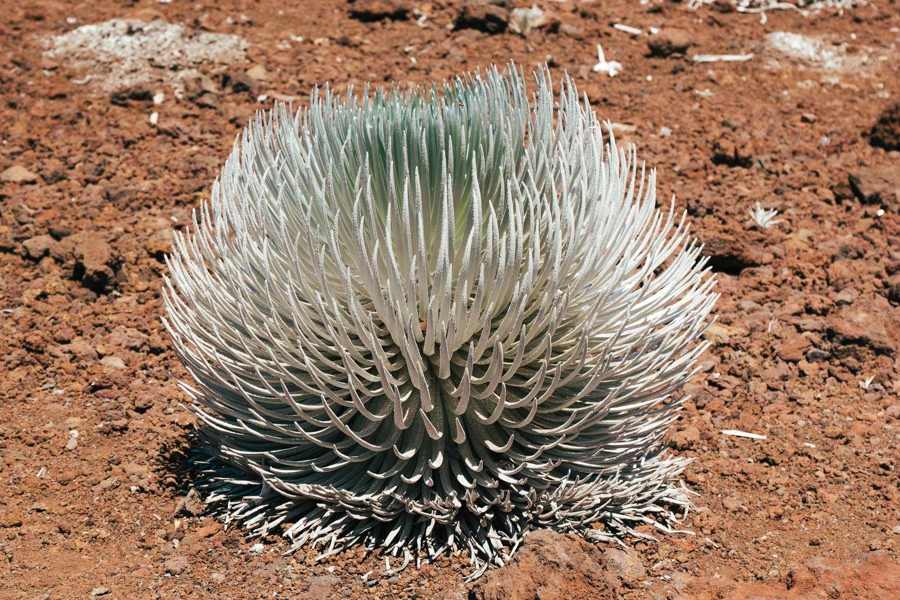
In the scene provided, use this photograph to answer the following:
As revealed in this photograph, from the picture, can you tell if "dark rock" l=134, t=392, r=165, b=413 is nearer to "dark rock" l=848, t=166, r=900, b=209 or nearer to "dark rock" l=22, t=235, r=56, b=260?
"dark rock" l=22, t=235, r=56, b=260

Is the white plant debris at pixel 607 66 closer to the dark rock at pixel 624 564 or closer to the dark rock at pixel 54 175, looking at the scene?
the dark rock at pixel 54 175

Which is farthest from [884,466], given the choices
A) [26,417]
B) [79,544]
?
[26,417]

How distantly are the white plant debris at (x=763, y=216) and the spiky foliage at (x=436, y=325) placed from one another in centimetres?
166

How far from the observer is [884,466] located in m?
2.49

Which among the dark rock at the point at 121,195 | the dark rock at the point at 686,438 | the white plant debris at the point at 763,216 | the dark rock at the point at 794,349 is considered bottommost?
the dark rock at the point at 121,195

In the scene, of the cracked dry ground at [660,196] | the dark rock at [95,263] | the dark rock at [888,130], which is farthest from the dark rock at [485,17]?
the dark rock at [95,263]

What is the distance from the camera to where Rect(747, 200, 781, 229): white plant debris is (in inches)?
146

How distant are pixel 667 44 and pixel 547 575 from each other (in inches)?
155

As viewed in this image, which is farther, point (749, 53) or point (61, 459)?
point (749, 53)

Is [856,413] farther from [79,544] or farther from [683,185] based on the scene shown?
[79,544]

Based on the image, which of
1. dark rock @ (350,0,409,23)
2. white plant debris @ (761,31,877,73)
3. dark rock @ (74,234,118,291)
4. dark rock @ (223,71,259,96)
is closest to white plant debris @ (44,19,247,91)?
dark rock @ (223,71,259,96)

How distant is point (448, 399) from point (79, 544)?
1.08 meters

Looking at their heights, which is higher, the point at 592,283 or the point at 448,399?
the point at 592,283

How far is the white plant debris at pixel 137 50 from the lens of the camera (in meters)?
4.59
